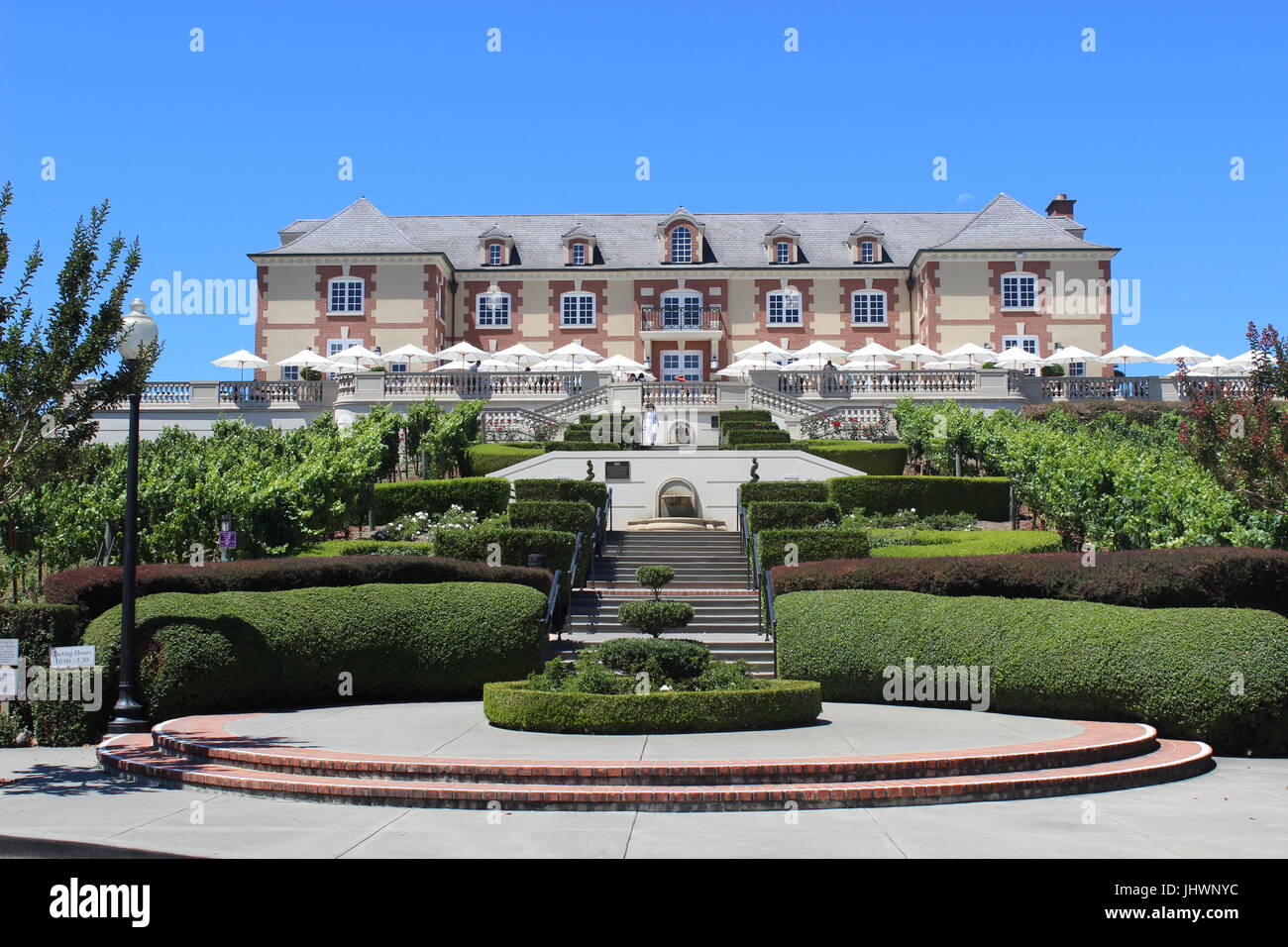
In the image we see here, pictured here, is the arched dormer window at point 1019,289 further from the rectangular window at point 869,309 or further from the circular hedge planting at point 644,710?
the circular hedge planting at point 644,710

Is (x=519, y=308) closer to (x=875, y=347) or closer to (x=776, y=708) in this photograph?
(x=875, y=347)

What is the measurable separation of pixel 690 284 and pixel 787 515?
3134cm

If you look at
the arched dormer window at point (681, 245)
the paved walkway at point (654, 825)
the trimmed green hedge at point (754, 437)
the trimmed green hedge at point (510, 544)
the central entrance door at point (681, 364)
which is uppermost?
the arched dormer window at point (681, 245)

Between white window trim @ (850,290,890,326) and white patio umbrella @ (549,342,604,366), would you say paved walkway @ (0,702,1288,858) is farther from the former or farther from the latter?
white window trim @ (850,290,890,326)

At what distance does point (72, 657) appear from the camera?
13.2 m

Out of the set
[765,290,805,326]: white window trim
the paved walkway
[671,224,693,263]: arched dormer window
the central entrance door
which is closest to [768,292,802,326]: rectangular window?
[765,290,805,326]: white window trim

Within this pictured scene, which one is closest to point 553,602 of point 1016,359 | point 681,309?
point 1016,359

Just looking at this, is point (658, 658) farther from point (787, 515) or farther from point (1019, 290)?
point (1019, 290)

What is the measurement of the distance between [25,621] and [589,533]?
11.4 meters

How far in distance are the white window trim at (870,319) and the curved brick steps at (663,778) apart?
42658mm

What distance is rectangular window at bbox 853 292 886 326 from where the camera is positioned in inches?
2085

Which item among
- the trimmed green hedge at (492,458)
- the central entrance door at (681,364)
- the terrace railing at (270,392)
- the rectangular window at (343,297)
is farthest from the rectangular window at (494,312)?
the trimmed green hedge at (492,458)

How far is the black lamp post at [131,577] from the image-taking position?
13.0 meters

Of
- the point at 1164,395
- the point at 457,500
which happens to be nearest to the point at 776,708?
the point at 457,500
